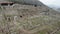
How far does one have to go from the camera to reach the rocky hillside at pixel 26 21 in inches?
233

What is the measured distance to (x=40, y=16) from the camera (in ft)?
22.7

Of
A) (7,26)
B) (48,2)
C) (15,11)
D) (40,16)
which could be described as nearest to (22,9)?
(15,11)

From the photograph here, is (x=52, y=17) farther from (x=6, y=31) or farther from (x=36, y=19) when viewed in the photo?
(x=6, y=31)

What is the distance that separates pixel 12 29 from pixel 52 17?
1945 mm

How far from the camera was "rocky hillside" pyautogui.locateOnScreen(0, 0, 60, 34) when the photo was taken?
592 centimetres

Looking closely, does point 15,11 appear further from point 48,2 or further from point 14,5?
point 48,2

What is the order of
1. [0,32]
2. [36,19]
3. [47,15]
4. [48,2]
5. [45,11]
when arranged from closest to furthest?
[0,32], [36,19], [47,15], [45,11], [48,2]

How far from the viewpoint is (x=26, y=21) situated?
642 centimetres

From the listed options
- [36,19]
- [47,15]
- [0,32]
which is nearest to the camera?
[0,32]

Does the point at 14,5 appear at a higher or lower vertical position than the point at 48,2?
higher

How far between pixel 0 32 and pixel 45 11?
269 cm

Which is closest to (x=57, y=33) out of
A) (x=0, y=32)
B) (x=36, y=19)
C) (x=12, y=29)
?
(x=36, y=19)

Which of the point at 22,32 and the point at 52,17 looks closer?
the point at 22,32

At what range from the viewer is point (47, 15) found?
282 inches
